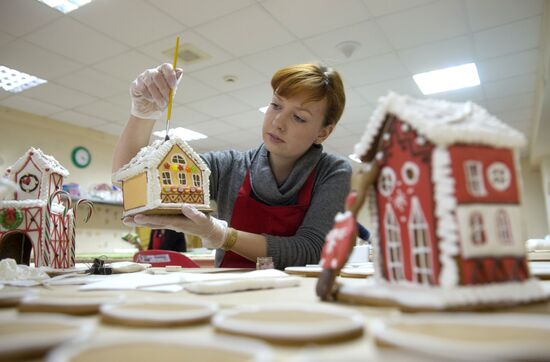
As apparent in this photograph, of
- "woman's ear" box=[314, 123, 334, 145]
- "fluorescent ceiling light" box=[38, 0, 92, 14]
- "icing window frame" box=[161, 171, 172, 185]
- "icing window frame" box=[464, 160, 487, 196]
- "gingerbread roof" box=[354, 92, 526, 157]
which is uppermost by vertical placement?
"fluorescent ceiling light" box=[38, 0, 92, 14]

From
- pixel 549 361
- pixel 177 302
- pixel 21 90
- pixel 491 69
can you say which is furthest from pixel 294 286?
pixel 21 90

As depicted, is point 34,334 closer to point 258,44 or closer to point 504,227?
point 504,227

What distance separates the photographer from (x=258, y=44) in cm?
444

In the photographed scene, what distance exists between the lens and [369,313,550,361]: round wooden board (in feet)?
1.20

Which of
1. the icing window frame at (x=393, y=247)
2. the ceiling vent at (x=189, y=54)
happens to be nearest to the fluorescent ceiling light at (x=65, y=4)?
the ceiling vent at (x=189, y=54)

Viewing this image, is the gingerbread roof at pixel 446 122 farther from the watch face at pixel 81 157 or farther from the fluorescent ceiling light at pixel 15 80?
the watch face at pixel 81 157

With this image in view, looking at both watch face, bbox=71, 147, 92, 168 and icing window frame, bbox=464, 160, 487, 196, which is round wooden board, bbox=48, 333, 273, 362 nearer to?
icing window frame, bbox=464, 160, 487, 196

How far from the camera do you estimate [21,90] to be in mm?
5633

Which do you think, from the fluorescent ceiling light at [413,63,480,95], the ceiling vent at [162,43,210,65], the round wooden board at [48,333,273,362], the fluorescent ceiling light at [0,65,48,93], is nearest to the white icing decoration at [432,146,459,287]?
the round wooden board at [48,333,273,362]

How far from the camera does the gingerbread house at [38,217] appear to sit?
1.43 meters

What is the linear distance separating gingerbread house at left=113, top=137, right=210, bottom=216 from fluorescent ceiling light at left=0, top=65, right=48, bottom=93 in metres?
4.38

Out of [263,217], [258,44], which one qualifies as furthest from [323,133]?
[258,44]

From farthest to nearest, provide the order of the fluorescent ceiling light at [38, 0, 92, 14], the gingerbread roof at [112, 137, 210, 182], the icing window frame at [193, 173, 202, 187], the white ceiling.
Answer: the white ceiling, the fluorescent ceiling light at [38, 0, 92, 14], the icing window frame at [193, 173, 202, 187], the gingerbread roof at [112, 137, 210, 182]

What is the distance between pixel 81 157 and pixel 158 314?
7.90m
